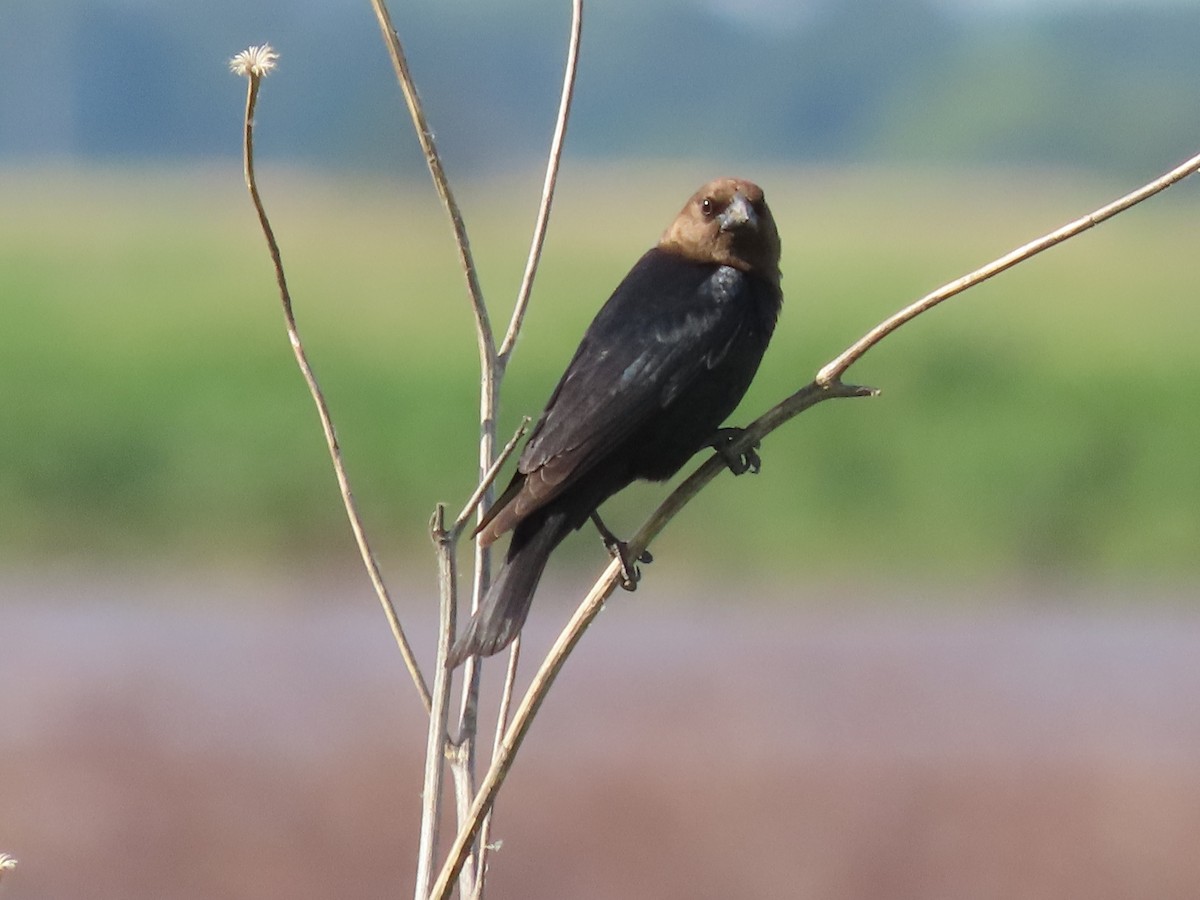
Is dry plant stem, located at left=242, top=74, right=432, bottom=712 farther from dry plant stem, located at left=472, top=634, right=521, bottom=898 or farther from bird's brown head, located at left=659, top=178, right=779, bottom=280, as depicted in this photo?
bird's brown head, located at left=659, top=178, right=779, bottom=280

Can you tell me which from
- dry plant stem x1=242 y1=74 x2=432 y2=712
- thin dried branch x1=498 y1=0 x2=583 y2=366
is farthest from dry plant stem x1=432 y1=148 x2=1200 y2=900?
thin dried branch x1=498 y1=0 x2=583 y2=366

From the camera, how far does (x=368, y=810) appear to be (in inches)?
336

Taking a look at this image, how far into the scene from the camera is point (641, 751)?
945 cm

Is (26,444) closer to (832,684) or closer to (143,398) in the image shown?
(143,398)

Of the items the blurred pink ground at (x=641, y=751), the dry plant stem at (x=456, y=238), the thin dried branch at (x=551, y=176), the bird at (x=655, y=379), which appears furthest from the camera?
the blurred pink ground at (x=641, y=751)

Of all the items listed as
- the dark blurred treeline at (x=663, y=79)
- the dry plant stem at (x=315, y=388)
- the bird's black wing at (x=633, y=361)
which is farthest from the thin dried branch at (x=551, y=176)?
the dark blurred treeline at (x=663, y=79)

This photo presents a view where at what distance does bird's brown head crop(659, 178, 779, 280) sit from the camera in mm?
3451

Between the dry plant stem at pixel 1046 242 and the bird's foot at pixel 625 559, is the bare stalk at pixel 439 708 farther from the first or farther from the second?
the dry plant stem at pixel 1046 242

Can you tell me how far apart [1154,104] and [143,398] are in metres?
56.1

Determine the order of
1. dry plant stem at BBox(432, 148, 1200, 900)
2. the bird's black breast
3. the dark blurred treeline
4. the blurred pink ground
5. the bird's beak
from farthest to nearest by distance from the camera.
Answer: the dark blurred treeline, the blurred pink ground, the bird's beak, the bird's black breast, dry plant stem at BBox(432, 148, 1200, 900)

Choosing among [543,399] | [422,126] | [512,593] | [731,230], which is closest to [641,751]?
[543,399]

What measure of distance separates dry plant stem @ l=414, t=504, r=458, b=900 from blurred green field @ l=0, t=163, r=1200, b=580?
27.3ft

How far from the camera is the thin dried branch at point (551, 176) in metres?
2.14

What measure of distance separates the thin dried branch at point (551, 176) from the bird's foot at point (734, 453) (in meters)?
0.51
